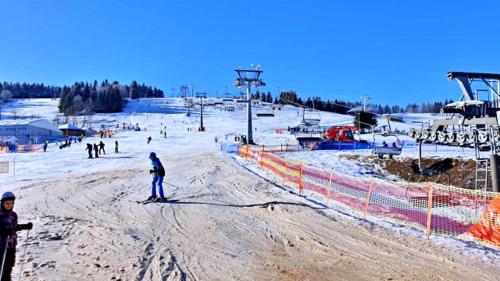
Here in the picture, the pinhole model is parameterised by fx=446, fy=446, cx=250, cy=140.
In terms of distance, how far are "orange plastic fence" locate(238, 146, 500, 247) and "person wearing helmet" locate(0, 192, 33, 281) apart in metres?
8.31

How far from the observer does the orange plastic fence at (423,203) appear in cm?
955

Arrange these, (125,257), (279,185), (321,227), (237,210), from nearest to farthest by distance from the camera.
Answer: (125,257), (321,227), (237,210), (279,185)

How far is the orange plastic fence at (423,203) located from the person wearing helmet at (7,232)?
8.31 m

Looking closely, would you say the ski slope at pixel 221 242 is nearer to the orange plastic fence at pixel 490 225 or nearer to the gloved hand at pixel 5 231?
the orange plastic fence at pixel 490 225

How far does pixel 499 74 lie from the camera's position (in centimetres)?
2103

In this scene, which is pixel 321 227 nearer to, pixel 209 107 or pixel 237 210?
pixel 237 210

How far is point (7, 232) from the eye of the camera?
629 cm

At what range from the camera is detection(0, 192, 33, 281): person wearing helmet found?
626cm

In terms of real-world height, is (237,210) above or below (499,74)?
below

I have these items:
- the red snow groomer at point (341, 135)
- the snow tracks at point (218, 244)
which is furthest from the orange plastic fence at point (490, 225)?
the red snow groomer at point (341, 135)

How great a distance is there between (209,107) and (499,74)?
5766 inches

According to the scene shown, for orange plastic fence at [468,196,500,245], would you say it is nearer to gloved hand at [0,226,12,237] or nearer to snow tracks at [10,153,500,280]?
snow tracks at [10,153,500,280]

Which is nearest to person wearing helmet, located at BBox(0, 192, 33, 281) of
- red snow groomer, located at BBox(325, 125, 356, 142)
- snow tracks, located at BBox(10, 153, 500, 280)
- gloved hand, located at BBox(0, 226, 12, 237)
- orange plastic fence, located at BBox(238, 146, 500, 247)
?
gloved hand, located at BBox(0, 226, 12, 237)

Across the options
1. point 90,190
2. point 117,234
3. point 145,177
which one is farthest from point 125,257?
point 145,177
